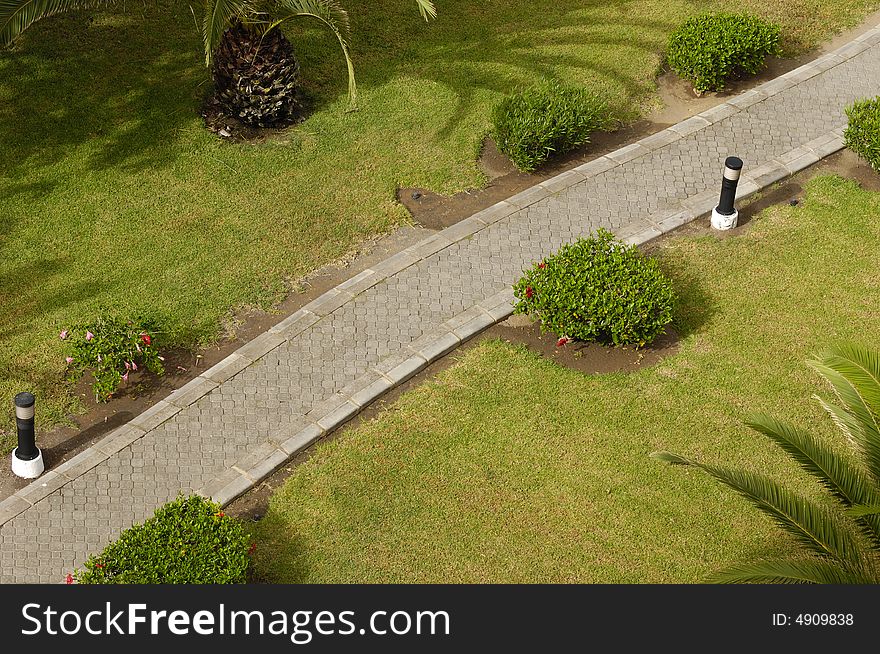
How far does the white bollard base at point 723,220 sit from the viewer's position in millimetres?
14320

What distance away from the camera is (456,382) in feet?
40.8

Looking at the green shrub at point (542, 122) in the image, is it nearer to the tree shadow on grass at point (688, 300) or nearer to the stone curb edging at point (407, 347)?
the stone curb edging at point (407, 347)

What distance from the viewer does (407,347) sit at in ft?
41.8

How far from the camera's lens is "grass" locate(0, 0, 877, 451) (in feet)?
44.9

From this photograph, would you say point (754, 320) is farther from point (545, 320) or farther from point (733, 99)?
point (733, 99)

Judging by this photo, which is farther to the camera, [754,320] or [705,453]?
[754,320]

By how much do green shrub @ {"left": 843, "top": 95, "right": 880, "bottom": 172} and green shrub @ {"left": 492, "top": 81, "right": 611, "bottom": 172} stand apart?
3.04 meters

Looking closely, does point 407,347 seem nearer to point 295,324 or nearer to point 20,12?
point 295,324

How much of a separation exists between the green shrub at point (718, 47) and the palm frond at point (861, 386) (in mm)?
7683

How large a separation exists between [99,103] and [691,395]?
8915 mm

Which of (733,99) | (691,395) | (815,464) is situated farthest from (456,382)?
(733,99)

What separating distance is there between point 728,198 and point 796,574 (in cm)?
623

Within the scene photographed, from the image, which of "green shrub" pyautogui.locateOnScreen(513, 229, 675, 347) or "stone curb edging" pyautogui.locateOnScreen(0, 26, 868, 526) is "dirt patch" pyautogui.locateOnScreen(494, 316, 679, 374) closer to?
"green shrub" pyautogui.locateOnScreen(513, 229, 675, 347)

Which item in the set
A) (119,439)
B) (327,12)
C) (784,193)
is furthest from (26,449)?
(784,193)
